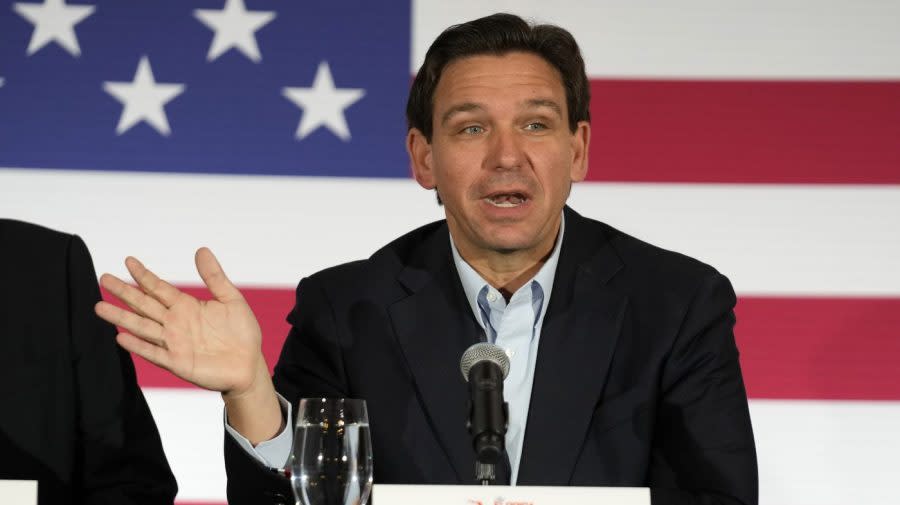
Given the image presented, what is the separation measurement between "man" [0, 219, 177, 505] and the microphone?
25.0 inches

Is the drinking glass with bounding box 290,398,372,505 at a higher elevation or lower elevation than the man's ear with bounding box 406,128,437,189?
lower

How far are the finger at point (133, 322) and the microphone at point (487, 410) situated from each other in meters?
0.46

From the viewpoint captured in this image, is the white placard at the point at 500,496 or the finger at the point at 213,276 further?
the finger at the point at 213,276

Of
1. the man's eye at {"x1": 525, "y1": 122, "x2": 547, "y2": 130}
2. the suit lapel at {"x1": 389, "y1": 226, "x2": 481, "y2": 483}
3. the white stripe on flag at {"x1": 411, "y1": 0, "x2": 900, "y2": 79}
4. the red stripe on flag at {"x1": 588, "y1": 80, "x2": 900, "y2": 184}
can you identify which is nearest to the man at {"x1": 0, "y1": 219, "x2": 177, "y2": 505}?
the suit lapel at {"x1": 389, "y1": 226, "x2": 481, "y2": 483}

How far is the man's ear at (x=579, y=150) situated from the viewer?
7.32 ft

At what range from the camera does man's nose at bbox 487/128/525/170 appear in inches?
79.9

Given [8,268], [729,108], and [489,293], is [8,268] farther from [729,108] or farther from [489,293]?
[729,108]

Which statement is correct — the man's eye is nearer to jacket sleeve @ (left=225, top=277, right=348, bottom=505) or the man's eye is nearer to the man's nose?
the man's nose

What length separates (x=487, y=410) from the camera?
1296 millimetres

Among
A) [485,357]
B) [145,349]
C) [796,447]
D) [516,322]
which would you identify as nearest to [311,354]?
[516,322]

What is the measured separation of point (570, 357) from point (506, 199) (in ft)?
0.95

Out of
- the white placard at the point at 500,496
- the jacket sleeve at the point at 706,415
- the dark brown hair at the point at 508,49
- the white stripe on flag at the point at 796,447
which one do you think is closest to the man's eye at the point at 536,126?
the dark brown hair at the point at 508,49

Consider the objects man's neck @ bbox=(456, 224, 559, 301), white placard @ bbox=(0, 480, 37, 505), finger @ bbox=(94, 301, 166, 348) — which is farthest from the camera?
man's neck @ bbox=(456, 224, 559, 301)

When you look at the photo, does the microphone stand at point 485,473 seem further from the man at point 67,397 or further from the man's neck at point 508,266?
the man's neck at point 508,266
